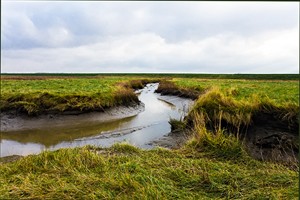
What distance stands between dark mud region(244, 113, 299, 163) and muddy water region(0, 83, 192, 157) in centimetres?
344

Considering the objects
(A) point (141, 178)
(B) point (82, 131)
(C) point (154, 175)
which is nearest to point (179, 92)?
(B) point (82, 131)

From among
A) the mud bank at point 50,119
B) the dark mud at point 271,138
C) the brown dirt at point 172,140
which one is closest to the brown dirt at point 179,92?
the mud bank at point 50,119

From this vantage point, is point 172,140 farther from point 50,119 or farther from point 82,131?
point 50,119

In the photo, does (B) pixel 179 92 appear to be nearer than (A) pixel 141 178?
No

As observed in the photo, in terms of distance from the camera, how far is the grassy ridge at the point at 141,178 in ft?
18.4

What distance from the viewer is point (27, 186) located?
5.84 metres

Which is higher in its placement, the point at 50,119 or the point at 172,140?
the point at 50,119

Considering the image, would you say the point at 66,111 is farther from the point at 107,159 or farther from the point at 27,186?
the point at 27,186

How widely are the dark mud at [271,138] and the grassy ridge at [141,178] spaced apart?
102 inches

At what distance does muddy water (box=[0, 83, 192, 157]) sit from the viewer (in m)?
13.1

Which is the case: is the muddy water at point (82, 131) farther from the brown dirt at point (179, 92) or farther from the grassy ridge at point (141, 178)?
the brown dirt at point (179, 92)

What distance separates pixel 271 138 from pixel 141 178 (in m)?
6.93

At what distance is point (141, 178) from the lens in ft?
20.0

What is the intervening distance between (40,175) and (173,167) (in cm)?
273
